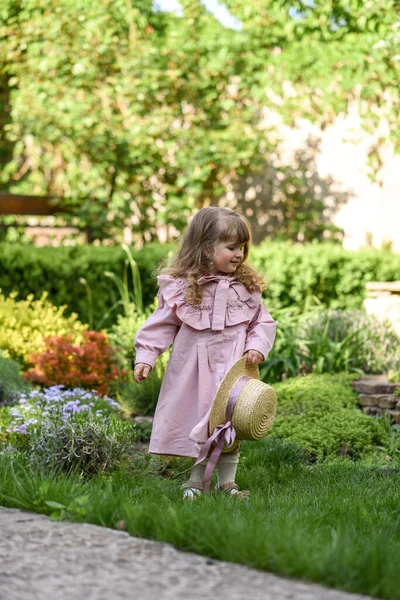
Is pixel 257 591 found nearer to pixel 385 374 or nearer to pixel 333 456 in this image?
pixel 333 456

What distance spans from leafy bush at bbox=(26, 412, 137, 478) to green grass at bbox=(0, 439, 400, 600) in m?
0.09

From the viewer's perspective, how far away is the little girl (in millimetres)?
3811

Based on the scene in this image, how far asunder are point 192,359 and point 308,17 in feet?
18.9

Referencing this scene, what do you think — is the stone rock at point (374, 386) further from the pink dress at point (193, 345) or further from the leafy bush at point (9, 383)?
the leafy bush at point (9, 383)

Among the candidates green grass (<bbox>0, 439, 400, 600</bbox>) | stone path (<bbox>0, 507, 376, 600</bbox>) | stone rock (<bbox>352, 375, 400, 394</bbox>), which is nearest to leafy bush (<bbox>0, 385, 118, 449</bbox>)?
green grass (<bbox>0, 439, 400, 600</bbox>)

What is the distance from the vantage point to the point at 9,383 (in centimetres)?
540

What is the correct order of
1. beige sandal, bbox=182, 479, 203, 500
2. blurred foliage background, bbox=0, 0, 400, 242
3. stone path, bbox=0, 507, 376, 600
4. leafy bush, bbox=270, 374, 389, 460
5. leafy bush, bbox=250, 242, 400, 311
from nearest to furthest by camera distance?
stone path, bbox=0, 507, 376, 600
beige sandal, bbox=182, 479, 203, 500
leafy bush, bbox=270, 374, 389, 460
leafy bush, bbox=250, 242, 400, 311
blurred foliage background, bbox=0, 0, 400, 242

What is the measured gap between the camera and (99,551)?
255 cm

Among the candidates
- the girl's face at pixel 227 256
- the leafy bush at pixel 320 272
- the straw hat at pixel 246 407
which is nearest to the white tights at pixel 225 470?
the straw hat at pixel 246 407

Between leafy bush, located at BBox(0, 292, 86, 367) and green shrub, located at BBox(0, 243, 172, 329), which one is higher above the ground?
green shrub, located at BBox(0, 243, 172, 329)

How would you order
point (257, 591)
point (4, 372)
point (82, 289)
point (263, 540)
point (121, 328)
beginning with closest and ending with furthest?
1. point (257, 591)
2. point (263, 540)
3. point (4, 372)
4. point (121, 328)
5. point (82, 289)

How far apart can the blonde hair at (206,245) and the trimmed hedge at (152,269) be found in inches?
129

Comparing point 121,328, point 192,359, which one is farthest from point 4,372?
point 192,359

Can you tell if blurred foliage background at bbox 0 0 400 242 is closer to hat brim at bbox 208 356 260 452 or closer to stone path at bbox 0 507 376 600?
hat brim at bbox 208 356 260 452
